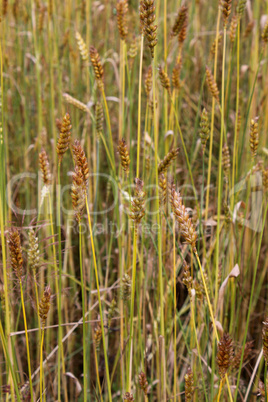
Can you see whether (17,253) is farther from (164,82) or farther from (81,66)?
(81,66)

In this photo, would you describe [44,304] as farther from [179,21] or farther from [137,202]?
[179,21]

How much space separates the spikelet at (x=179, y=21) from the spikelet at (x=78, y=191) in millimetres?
568

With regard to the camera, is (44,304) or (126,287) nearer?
(44,304)

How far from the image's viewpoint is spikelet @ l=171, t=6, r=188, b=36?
3.01 ft

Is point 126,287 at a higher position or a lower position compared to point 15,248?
lower

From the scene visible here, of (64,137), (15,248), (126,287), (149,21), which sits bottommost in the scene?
(126,287)

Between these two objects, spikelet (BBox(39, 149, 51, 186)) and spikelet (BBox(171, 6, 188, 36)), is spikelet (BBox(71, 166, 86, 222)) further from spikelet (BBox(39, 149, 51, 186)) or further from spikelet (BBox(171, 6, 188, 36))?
spikelet (BBox(171, 6, 188, 36))

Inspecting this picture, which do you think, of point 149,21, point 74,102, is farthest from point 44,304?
point 74,102

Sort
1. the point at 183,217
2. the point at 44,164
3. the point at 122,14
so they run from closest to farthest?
the point at 183,217 → the point at 44,164 → the point at 122,14

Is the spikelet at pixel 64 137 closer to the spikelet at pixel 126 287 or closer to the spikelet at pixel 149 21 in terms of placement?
the spikelet at pixel 149 21

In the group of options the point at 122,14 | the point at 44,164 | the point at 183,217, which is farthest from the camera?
the point at 122,14

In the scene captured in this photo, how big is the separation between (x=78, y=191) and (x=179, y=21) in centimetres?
61

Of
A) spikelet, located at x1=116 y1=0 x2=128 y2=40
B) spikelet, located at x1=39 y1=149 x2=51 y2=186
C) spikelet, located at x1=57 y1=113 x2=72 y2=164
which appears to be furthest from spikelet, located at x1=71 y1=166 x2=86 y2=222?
spikelet, located at x1=116 y1=0 x2=128 y2=40

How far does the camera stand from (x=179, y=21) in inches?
36.7
